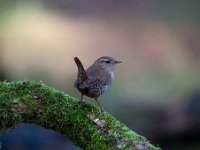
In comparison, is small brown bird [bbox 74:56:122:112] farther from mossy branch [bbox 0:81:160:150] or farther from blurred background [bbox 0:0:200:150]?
blurred background [bbox 0:0:200:150]

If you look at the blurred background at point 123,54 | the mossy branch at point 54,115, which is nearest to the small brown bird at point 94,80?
the mossy branch at point 54,115

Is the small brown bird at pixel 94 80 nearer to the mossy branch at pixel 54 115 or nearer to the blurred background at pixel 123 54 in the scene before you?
the mossy branch at pixel 54 115

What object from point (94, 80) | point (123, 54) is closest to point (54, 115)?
point (94, 80)

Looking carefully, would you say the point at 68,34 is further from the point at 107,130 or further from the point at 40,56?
the point at 107,130

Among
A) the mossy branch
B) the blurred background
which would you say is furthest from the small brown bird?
the blurred background

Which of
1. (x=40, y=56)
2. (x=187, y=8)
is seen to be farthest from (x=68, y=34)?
(x=187, y=8)

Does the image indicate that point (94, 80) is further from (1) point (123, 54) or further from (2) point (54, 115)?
(1) point (123, 54)
